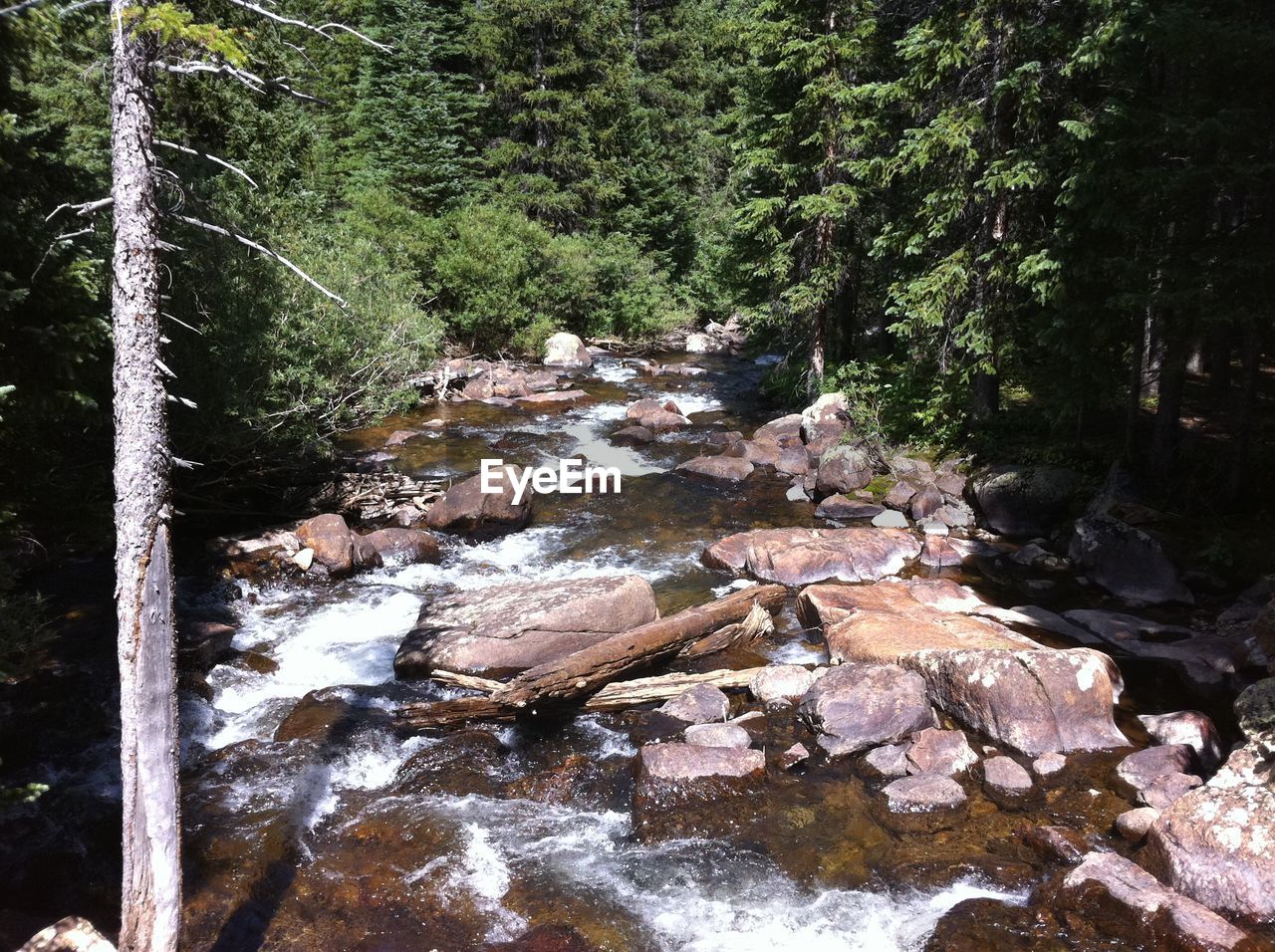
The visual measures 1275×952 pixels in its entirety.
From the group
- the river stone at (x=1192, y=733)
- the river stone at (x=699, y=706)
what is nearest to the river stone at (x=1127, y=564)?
the river stone at (x=1192, y=733)

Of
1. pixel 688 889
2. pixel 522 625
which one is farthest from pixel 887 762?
pixel 522 625

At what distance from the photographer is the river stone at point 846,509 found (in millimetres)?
16172

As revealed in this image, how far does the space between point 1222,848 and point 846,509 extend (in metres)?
10.2

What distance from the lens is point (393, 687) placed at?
10.1 meters

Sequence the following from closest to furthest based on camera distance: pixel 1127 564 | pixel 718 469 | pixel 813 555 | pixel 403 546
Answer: pixel 1127 564 < pixel 813 555 < pixel 403 546 < pixel 718 469

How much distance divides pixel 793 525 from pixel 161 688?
1218 centimetres

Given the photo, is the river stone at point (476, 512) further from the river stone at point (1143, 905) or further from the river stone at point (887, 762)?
the river stone at point (1143, 905)

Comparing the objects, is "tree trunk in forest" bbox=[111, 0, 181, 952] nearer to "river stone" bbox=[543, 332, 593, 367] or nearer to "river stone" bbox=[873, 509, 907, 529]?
Answer: "river stone" bbox=[873, 509, 907, 529]

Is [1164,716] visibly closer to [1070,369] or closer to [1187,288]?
[1187,288]

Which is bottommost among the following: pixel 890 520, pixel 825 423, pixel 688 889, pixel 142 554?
pixel 688 889

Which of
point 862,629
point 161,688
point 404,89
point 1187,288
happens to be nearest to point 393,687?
point 161,688

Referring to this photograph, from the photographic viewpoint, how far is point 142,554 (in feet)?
16.9

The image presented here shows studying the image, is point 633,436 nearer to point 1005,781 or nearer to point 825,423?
point 825,423

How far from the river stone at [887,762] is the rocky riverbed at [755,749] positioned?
3cm
